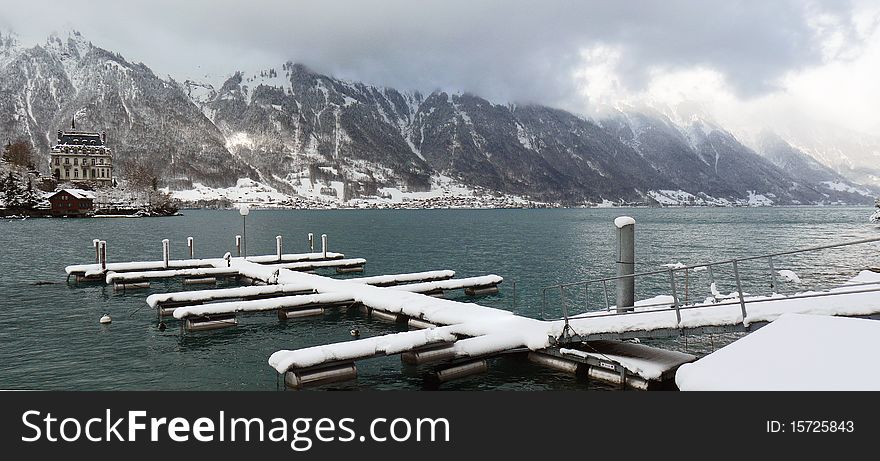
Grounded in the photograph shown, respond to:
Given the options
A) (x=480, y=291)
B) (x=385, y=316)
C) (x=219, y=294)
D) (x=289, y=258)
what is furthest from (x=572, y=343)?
(x=289, y=258)

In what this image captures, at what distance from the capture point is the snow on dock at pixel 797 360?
13.3 meters

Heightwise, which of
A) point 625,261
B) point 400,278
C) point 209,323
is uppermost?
point 625,261

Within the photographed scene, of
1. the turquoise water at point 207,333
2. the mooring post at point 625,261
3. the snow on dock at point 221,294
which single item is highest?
the mooring post at point 625,261

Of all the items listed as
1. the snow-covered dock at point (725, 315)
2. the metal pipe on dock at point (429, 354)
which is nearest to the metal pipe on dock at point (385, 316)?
the metal pipe on dock at point (429, 354)

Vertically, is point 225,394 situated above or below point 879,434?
below

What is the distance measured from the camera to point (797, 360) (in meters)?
14.4

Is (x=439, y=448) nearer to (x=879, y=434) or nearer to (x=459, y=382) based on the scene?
(x=879, y=434)

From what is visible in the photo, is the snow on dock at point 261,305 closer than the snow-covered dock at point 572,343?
No

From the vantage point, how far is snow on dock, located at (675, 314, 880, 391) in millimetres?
13297

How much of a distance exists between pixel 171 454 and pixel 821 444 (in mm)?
13124

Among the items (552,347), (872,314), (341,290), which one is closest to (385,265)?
(341,290)

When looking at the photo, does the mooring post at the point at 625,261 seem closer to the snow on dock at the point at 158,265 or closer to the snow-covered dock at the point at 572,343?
the snow-covered dock at the point at 572,343

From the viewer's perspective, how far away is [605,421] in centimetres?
1416

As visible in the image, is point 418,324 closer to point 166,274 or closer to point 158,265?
point 166,274
